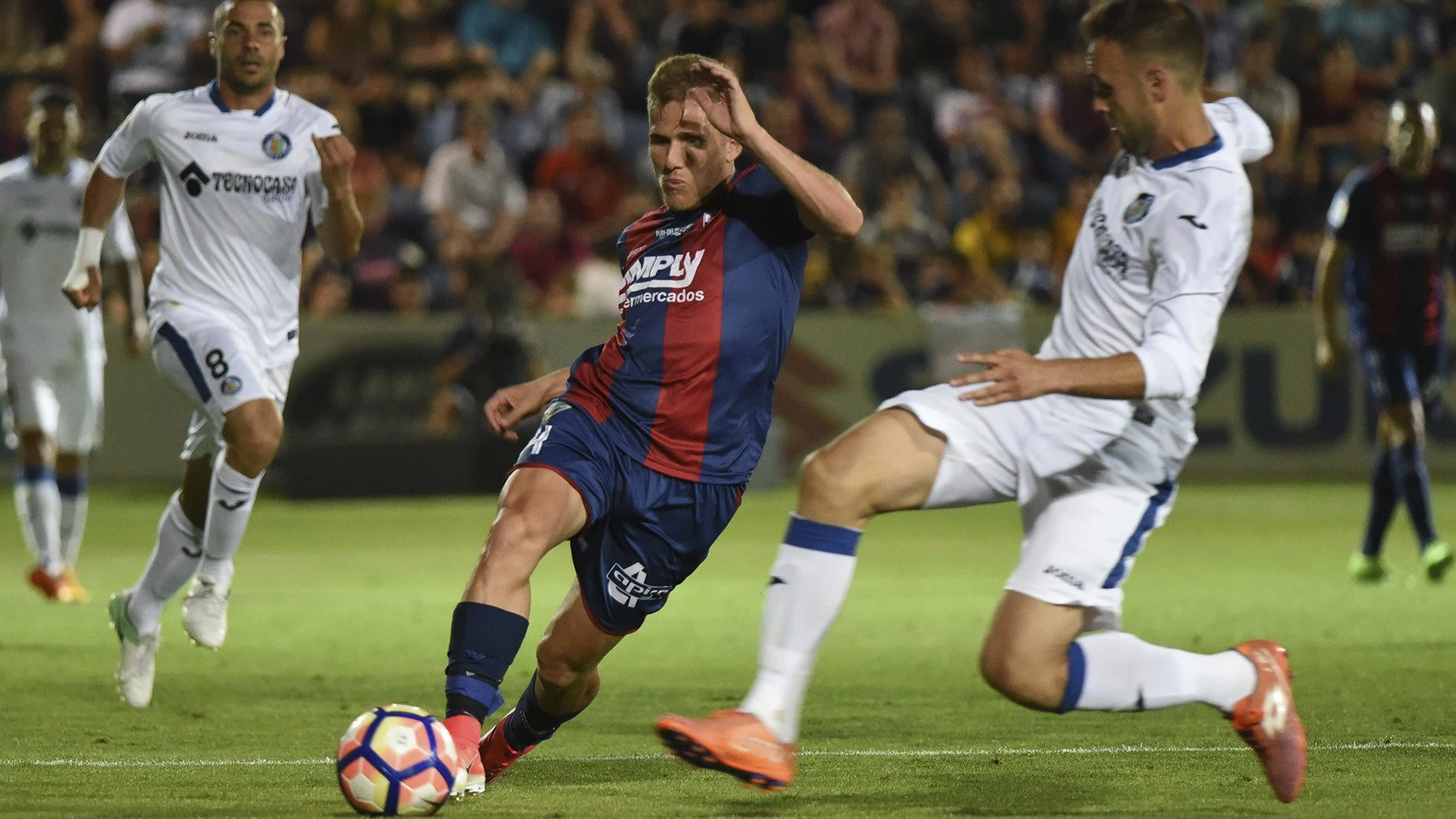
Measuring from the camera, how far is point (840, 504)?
5035 mm

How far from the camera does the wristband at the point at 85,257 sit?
7.56 meters

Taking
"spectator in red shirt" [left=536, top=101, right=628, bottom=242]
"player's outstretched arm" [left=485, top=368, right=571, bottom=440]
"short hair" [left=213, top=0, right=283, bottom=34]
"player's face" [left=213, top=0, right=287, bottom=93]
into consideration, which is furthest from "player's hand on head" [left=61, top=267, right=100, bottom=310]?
"spectator in red shirt" [left=536, top=101, right=628, bottom=242]

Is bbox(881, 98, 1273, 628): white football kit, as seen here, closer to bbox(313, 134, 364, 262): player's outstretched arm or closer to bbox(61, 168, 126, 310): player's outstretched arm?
bbox(313, 134, 364, 262): player's outstretched arm

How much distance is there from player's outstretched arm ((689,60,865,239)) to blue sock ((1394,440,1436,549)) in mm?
6584

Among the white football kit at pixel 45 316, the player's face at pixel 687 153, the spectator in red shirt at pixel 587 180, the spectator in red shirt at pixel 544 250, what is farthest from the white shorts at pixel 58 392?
the spectator in red shirt at pixel 587 180

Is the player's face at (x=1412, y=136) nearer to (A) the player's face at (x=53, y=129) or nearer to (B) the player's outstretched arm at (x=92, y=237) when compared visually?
(B) the player's outstretched arm at (x=92, y=237)

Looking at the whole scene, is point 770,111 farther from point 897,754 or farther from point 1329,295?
point 897,754

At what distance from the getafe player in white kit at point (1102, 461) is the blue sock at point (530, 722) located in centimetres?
76

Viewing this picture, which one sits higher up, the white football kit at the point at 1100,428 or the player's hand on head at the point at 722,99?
the player's hand on head at the point at 722,99

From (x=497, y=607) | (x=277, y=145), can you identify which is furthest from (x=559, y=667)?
(x=277, y=145)

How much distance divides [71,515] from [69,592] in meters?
0.67

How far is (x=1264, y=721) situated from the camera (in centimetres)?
514

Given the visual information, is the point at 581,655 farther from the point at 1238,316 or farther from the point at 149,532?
the point at 1238,316

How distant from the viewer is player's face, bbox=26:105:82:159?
35.4 ft
